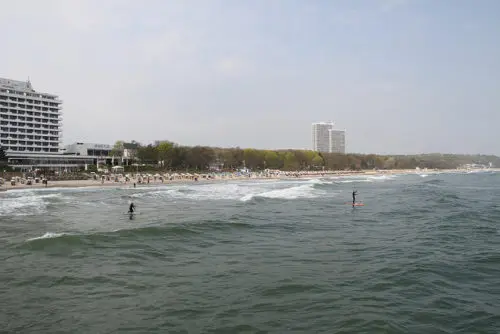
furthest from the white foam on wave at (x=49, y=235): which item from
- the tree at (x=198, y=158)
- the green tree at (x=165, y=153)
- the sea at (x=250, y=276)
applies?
the tree at (x=198, y=158)

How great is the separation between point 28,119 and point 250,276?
113m

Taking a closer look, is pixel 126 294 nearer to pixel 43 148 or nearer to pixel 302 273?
pixel 302 273

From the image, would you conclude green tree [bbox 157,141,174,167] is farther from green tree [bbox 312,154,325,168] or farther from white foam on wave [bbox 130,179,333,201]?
green tree [bbox 312,154,325,168]

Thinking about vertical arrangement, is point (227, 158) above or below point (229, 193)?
above

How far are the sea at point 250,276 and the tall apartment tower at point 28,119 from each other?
9171cm

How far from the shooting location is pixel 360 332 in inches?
340

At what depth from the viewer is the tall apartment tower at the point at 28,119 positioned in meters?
102

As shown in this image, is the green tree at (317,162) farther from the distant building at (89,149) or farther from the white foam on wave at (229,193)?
the white foam on wave at (229,193)

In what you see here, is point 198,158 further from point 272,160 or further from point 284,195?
point 284,195

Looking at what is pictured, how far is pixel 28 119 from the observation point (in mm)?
107625

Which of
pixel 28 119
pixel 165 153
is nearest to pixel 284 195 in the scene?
pixel 165 153

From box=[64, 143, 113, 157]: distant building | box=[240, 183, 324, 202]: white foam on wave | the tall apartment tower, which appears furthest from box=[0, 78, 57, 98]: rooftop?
box=[240, 183, 324, 202]: white foam on wave

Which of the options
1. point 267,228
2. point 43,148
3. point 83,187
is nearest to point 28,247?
point 267,228

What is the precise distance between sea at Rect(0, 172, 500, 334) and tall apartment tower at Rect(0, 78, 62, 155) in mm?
91712
